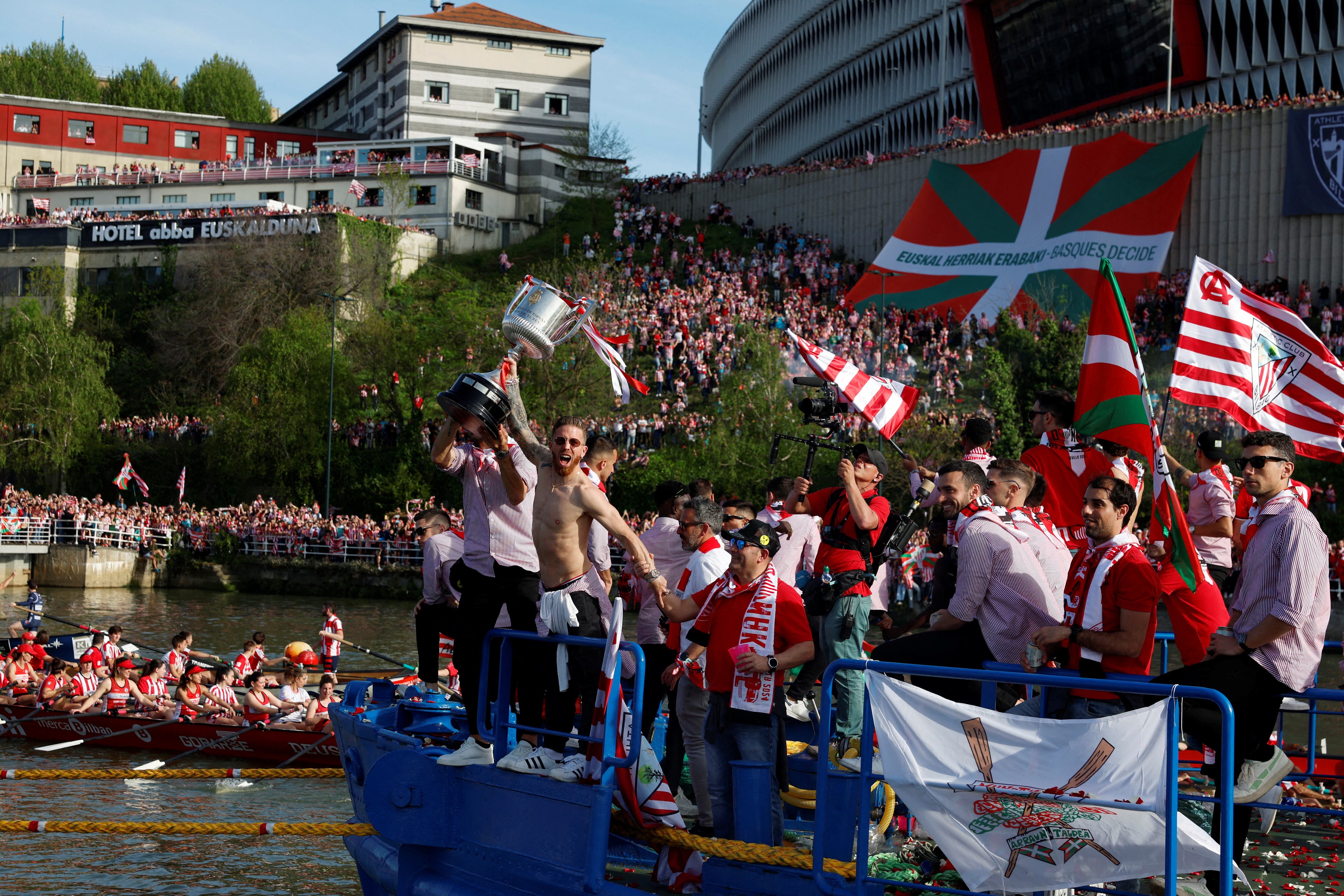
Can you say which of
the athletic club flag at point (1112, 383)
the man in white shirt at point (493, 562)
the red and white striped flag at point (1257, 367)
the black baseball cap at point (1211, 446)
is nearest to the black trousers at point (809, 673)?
the man in white shirt at point (493, 562)

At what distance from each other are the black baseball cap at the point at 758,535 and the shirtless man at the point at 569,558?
2.07 feet

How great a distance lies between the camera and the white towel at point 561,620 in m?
7.73

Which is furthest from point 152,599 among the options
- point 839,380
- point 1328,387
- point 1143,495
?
point 1328,387

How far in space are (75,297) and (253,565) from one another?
96.2 feet

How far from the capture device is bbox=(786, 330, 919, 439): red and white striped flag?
11.2 metres

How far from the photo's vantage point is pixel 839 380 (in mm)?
11148

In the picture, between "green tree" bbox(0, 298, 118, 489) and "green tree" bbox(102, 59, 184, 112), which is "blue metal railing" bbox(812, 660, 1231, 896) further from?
"green tree" bbox(102, 59, 184, 112)

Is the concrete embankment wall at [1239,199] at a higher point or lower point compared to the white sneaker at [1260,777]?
higher

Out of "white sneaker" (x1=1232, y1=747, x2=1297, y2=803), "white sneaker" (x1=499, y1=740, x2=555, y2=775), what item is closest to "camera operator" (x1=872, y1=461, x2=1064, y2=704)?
"white sneaker" (x1=1232, y1=747, x2=1297, y2=803)

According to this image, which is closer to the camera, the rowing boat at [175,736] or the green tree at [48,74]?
the rowing boat at [175,736]

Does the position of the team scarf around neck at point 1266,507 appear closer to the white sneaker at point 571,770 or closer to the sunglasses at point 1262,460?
the sunglasses at point 1262,460

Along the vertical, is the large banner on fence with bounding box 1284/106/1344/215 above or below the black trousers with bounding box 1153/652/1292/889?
above

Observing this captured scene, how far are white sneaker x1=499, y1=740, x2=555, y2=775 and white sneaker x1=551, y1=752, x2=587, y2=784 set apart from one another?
5 cm

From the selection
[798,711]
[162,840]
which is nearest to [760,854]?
[798,711]
